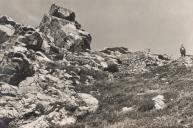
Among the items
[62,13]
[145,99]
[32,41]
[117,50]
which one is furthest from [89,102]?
[117,50]

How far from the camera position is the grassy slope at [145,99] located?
3139 centimetres

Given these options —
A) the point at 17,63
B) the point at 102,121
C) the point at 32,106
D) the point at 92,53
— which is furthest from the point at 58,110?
the point at 92,53

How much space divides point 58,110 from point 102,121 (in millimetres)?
5973

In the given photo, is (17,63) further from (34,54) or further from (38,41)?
(38,41)

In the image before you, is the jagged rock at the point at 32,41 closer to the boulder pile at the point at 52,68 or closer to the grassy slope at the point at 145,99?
the boulder pile at the point at 52,68

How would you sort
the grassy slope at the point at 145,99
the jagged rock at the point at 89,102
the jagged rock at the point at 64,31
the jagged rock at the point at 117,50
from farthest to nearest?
the jagged rock at the point at 117,50 → the jagged rock at the point at 64,31 → the jagged rock at the point at 89,102 → the grassy slope at the point at 145,99

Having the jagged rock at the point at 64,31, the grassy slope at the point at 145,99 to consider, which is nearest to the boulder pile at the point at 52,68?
the jagged rock at the point at 64,31

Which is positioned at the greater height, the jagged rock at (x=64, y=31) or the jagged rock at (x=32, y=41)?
the jagged rock at (x=64, y=31)

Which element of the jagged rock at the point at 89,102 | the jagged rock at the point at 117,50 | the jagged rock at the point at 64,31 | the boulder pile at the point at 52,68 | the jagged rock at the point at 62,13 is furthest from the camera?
the jagged rock at the point at 117,50

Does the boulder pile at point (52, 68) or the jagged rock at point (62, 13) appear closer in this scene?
the boulder pile at point (52, 68)

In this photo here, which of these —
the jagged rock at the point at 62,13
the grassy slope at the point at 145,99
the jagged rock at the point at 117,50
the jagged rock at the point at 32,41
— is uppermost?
the jagged rock at the point at 62,13

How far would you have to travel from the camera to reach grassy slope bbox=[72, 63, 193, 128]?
1236 inches

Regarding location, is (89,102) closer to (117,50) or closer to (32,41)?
(32,41)

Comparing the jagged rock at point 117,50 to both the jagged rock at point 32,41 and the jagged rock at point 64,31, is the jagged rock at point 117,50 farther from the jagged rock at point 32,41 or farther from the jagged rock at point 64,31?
the jagged rock at point 32,41
